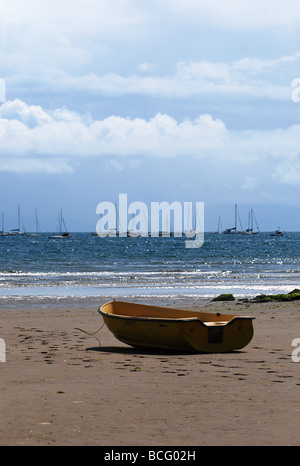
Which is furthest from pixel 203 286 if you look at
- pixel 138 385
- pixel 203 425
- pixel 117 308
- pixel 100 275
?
pixel 203 425

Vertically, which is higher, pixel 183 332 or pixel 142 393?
pixel 183 332

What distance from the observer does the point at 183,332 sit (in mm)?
13820

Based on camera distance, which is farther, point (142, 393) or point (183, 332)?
point (183, 332)

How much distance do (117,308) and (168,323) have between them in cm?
217

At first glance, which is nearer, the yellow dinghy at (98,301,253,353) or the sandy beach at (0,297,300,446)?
the sandy beach at (0,297,300,446)

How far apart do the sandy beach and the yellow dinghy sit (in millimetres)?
251

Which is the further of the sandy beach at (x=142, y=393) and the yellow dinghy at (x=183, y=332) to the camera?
the yellow dinghy at (x=183, y=332)

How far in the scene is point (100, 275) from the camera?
48.3 metres

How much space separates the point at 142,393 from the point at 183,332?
148 inches

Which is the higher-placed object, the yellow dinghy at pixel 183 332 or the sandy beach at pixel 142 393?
the yellow dinghy at pixel 183 332

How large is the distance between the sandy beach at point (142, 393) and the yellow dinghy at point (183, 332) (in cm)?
25

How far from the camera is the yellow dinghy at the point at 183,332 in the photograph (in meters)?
13.9

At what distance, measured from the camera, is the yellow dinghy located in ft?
45.5
